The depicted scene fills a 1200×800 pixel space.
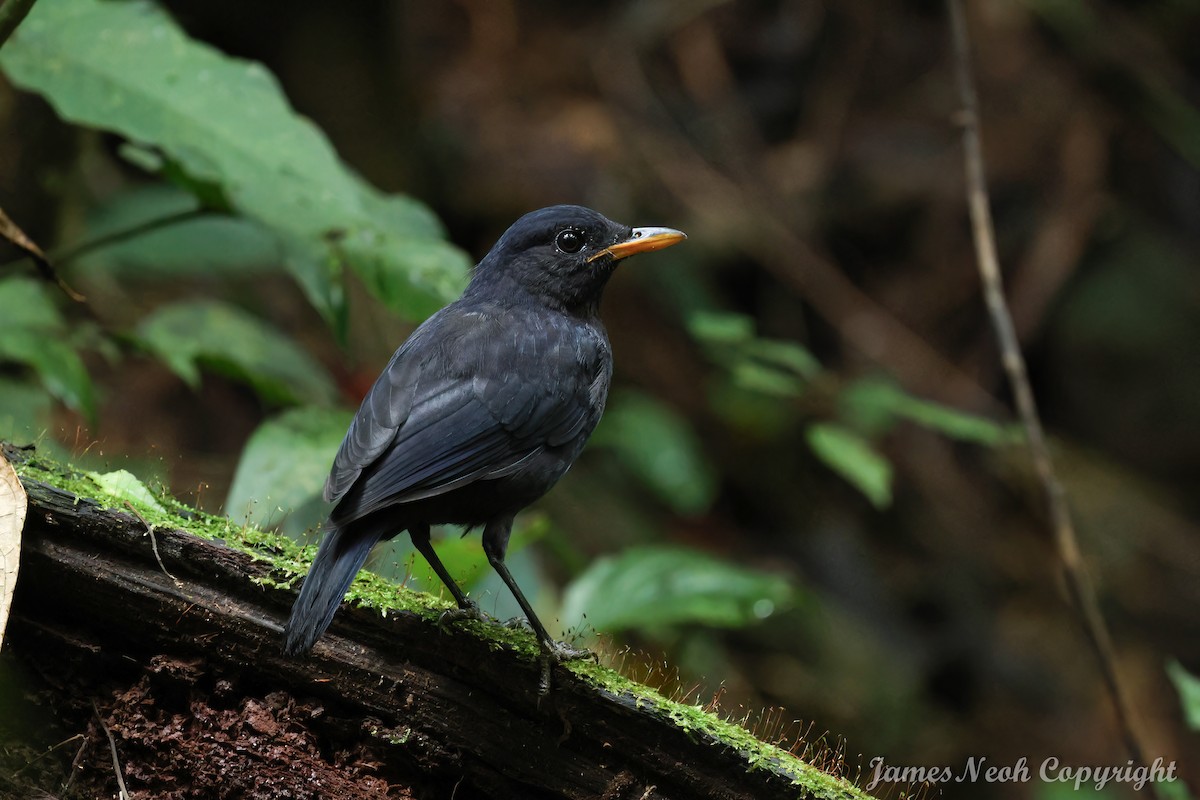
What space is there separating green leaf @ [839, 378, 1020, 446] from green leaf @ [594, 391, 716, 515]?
1101mm

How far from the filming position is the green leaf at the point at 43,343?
3900mm

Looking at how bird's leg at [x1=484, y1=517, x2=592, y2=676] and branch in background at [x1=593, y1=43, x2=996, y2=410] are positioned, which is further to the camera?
branch in background at [x1=593, y1=43, x2=996, y2=410]

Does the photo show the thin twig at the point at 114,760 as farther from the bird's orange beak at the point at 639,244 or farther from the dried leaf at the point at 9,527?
the bird's orange beak at the point at 639,244

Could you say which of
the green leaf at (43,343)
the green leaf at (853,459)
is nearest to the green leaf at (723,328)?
the green leaf at (853,459)

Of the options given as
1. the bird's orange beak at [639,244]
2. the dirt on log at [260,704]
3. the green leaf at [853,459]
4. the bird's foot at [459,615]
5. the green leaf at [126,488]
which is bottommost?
the dirt on log at [260,704]

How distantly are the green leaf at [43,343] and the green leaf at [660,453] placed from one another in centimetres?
332

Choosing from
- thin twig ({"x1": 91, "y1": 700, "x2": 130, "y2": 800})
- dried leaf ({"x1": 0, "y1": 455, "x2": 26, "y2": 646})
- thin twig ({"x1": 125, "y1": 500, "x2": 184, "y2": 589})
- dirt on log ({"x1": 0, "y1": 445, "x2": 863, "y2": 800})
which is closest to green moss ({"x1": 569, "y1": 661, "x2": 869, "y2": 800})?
dirt on log ({"x1": 0, "y1": 445, "x2": 863, "y2": 800})

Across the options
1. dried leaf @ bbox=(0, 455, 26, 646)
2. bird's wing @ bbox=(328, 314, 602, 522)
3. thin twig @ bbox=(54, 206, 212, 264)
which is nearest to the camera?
dried leaf @ bbox=(0, 455, 26, 646)

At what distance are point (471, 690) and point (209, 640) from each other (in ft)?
2.12

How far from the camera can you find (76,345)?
13.9ft

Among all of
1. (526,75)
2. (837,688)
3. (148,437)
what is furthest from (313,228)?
(526,75)

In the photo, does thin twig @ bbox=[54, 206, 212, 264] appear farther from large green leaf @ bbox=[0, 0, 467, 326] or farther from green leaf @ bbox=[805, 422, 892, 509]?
green leaf @ bbox=[805, 422, 892, 509]

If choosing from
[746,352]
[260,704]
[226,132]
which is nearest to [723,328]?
[746,352]

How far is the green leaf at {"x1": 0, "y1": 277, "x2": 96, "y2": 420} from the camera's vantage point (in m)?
3.90
